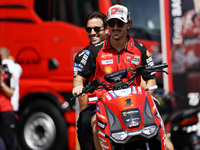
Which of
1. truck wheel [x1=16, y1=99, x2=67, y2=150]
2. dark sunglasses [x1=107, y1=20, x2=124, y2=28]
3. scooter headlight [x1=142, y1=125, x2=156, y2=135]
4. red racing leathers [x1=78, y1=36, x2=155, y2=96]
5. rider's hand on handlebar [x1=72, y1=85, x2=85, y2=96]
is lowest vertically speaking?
truck wheel [x1=16, y1=99, x2=67, y2=150]

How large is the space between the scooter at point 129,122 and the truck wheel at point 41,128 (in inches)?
213

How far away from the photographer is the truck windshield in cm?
886

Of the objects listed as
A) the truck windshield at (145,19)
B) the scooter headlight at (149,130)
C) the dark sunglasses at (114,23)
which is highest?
the truck windshield at (145,19)

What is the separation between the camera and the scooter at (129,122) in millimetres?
3584

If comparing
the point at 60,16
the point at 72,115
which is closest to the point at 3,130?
the point at 72,115

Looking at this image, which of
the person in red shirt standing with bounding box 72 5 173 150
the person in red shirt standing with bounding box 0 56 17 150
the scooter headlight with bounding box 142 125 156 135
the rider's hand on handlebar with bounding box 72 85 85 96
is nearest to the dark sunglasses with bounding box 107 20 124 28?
the person in red shirt standing with bounding box 72 5 173 150

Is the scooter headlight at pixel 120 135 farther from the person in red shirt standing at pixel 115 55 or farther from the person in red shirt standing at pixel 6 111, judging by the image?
the person in red shirt standing at pixel 6 111

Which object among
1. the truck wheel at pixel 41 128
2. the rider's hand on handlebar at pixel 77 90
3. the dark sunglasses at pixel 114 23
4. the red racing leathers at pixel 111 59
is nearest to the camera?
the rider's hand on handlebar at pixel 77 90

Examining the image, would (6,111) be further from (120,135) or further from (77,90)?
(120,135)

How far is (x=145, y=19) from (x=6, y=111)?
3518 mm

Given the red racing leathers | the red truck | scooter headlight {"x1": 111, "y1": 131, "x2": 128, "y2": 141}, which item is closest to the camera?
scooter headlight {"x1": 111, "y1": 131, "x2": 128, "y2": 141}

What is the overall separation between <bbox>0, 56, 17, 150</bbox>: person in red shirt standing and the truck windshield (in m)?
2.96

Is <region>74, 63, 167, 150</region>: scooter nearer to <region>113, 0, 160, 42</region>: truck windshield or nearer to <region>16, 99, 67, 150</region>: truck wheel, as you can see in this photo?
<region>113, 0, 160, 42</region>: truck windshield

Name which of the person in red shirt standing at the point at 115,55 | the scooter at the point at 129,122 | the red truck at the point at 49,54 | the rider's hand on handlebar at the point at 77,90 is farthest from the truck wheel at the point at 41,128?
the scooter at the point at 129,122
